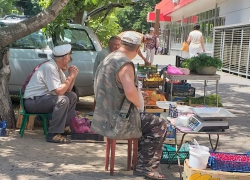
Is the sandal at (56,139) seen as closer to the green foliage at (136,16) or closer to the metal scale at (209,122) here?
the metal scale at (209,122)

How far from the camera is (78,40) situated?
853cm

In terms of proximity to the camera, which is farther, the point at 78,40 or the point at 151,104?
the point at 78,40

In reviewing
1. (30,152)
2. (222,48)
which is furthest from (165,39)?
(30,152)

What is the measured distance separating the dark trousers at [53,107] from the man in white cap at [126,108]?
1.58 metres

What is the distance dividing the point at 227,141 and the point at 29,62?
160 inches

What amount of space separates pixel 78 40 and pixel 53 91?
2625 mm

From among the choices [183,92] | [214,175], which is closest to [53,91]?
[214,175]

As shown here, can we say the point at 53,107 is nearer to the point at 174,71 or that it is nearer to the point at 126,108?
the point at 126,108

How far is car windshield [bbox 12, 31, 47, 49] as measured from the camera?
816 centimetres

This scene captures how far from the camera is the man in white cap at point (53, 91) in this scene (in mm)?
6023

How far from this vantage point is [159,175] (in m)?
4.56

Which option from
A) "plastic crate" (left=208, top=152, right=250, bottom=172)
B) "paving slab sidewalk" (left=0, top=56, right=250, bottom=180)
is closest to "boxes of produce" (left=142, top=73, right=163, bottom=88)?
"paving slab sidewalk" (left=0, top=56, right=250, bottom=180)

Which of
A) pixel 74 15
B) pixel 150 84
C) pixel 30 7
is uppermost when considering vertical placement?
pixel 30 7

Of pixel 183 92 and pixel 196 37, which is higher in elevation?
pixel 196 37
